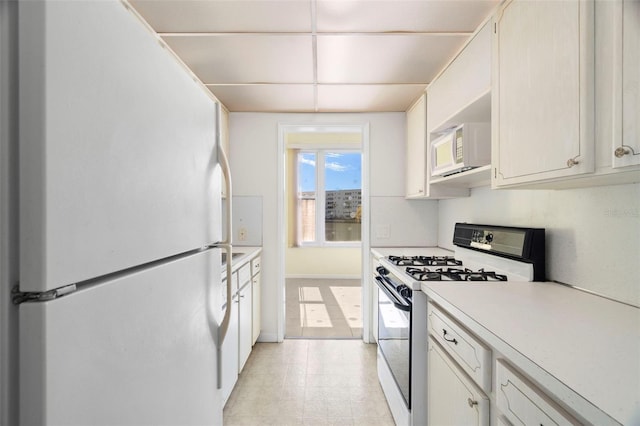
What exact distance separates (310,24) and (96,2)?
129cm

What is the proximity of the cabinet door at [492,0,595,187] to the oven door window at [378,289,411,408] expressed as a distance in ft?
2.69

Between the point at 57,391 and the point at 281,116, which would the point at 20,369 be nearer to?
the point at 57,391

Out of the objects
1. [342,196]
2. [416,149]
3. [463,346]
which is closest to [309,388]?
[463,346]

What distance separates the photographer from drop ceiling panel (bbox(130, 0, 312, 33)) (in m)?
1.47

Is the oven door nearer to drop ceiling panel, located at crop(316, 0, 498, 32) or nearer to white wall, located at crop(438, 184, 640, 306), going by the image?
white wall, located at crop(438, 184, 640, 306)

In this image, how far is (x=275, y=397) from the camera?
83.7 inches

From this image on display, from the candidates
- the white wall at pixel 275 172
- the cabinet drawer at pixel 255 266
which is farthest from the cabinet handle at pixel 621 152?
the cabinet drawer at pixel 255 266

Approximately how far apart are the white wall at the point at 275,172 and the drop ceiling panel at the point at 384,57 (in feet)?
2.37

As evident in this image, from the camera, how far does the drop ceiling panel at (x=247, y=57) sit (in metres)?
1.76

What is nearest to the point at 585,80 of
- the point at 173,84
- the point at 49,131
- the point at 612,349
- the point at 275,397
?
the point at 612,349

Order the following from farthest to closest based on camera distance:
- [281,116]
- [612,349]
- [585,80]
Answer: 1. [281,116]
2. [585,80]
3. [612,349]

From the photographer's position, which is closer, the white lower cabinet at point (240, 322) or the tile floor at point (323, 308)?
the white lower cabinet at point (240, 322)

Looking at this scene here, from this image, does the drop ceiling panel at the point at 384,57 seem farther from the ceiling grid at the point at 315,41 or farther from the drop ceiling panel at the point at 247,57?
the drop ceiling panel at the point at 247,57

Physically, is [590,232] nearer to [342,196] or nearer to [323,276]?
[342,196]
